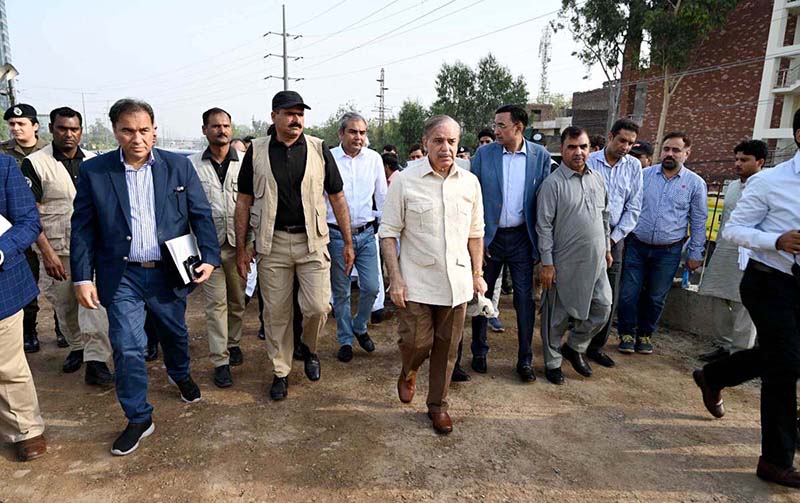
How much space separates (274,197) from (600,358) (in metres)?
3.06

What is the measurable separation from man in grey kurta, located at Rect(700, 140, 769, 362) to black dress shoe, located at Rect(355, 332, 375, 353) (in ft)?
9.76

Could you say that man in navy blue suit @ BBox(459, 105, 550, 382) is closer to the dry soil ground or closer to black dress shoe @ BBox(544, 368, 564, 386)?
black dress shoe @ BBox(544, 368, 564, 386)

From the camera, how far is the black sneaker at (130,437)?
8.96ft

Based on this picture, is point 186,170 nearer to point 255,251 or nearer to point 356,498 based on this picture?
point 255,251

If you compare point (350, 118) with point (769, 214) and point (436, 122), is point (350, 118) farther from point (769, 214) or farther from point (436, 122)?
point (769, 214)

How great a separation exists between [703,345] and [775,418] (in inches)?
92.9

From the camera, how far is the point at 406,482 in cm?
253

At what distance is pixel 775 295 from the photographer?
8.20 feet

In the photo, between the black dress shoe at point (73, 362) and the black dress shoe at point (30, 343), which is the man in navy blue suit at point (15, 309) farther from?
the black dress shoe at point (30, 343)

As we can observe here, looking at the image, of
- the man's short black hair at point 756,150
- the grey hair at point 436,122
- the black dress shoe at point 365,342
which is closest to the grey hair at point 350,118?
the grey hair at point 436,122

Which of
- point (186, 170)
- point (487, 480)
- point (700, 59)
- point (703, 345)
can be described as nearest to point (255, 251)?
point (186, 170)

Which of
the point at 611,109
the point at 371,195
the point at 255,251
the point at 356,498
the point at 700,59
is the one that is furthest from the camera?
the point at 700,59

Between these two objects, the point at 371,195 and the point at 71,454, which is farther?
the point at 371,195

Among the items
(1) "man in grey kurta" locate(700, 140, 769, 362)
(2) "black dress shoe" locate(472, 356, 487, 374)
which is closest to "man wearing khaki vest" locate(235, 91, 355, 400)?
(2) "black dress shoe" locate(472, 356, 487, 374)
